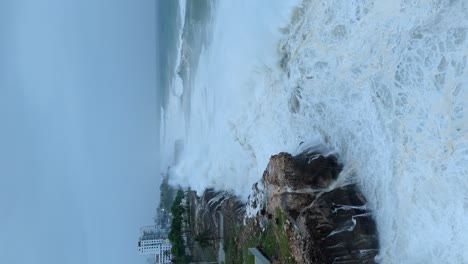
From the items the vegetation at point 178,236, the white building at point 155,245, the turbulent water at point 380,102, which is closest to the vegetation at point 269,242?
the turbulent water at point 380,102

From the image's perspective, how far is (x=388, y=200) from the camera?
12.3 m

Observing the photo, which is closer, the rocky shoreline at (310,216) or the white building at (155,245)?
the rocky shoreline at (310,216)

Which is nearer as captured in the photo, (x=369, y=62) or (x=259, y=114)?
(x=369, y=62)

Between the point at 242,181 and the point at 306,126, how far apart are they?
30.7 ft

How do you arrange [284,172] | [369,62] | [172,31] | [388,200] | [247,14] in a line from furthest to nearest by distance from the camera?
[172,31]
[247,14]
[284,172]
[369,62]
[388,200]

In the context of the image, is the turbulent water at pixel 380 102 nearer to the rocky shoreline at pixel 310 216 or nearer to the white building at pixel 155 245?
the rocky shoreline at pixel 310 216

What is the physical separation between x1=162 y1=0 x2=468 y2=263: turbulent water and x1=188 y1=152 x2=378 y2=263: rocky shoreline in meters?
0.53

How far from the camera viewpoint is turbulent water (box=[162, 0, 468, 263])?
34.0 ft

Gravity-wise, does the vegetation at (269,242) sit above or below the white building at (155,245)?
below

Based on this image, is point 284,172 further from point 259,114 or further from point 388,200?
point 259,114

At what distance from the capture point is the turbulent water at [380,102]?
10352 mm

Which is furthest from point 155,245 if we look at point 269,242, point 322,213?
point 322,213

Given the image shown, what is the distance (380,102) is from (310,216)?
14.1 ft

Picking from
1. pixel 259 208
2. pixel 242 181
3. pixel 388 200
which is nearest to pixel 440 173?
pixel 388 200
